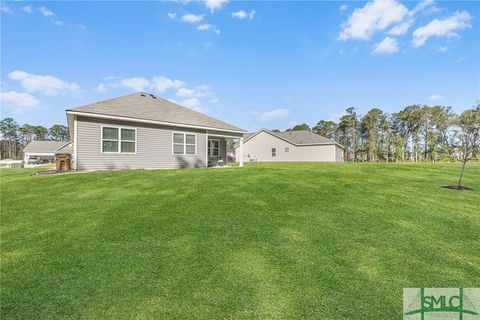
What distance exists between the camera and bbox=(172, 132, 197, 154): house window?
16378mm

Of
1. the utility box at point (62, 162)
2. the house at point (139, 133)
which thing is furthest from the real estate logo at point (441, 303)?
the utility box at point (62, 162)

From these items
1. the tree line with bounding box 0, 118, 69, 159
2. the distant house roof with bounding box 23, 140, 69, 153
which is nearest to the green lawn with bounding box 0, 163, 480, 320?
the distant house roof with bounding box 23, 140, 69, 153

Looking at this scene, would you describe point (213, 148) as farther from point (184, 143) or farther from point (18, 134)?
point (18, 134)

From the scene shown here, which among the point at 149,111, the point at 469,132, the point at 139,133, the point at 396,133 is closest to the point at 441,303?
the point at 469,132

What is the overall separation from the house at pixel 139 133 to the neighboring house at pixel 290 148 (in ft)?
64.8

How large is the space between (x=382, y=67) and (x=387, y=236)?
61.0ft

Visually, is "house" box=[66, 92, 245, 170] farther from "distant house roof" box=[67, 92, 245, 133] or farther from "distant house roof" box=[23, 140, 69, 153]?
"distant house roof" box=[23, 140, 69, 153]

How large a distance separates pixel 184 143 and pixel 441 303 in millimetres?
15317

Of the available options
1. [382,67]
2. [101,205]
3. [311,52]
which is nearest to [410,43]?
[382,67]

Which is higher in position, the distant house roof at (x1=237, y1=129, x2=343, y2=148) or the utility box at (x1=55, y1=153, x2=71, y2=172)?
the distant house roof at (x1=237, y1=129, x2=343, y2=148)

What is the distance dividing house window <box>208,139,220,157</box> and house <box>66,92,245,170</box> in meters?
1.64

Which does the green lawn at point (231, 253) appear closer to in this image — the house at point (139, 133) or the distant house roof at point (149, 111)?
the house at point (139, 133)

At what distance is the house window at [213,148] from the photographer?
806 inches

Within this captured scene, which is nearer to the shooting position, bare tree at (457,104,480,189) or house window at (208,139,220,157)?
bare tree at (457,104,480,189)
